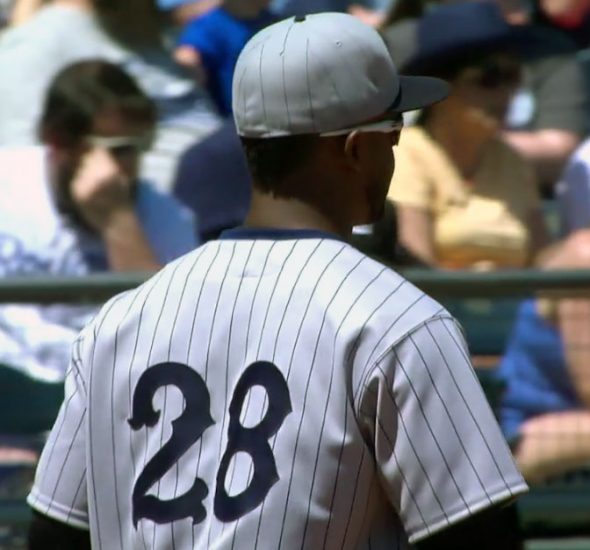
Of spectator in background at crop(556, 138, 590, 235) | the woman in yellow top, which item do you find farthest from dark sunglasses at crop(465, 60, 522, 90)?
spectator in background at crop(556, 138, 590, 235)

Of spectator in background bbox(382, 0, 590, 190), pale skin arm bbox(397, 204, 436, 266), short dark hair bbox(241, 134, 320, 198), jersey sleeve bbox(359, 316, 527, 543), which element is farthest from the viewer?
spectator in background bbox(382, 0, 590, 190)

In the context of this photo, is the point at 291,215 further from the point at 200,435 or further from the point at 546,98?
the point at 546,98

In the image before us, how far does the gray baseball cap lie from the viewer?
6.14 ft

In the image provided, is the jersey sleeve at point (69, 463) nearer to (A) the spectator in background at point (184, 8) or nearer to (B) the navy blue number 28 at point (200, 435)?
→ (B) the navy blue number 28 at point (200, 435)

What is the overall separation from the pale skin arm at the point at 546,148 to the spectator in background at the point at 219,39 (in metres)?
0.90

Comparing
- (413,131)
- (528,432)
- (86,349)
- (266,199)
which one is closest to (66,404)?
(86,349)

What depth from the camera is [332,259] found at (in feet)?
6.14

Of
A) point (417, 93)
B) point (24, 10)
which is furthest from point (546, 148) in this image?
point (417, 93)

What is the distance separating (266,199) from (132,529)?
0.45 metres

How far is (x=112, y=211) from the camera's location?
14.0ft

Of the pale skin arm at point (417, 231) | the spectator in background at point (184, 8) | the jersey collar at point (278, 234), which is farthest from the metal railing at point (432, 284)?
the jersey collar at point (278, 234)

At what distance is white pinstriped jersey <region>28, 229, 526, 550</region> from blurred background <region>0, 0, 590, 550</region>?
173 centimetres

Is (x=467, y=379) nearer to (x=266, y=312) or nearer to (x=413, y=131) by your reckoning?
(x=266, y=312)

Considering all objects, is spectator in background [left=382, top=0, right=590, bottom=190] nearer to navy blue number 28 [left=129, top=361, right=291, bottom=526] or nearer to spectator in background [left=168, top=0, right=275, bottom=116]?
spectator in background [left=168, top=0, right=275, bottom=116]
